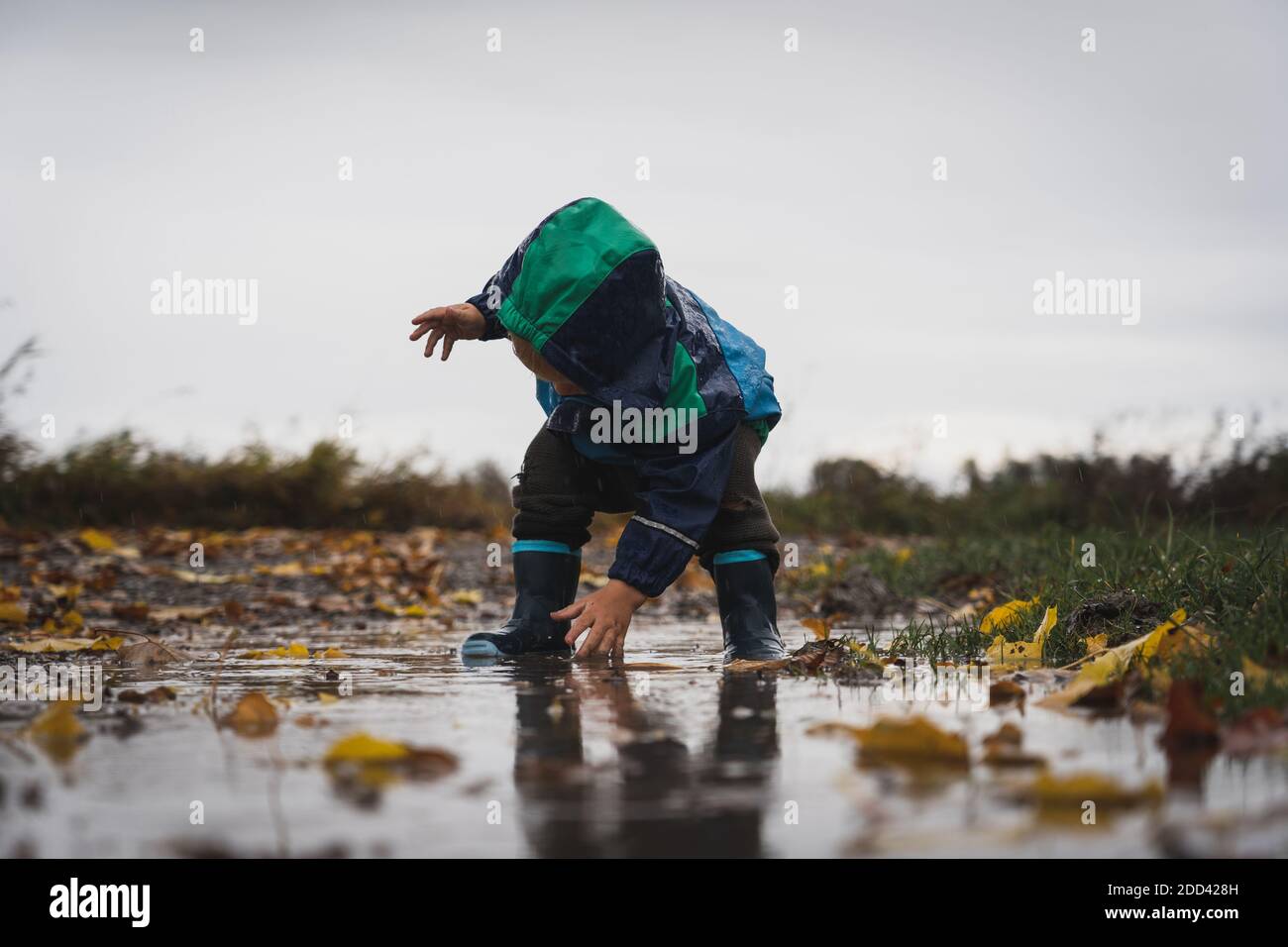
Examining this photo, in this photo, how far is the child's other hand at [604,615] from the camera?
9.57ft

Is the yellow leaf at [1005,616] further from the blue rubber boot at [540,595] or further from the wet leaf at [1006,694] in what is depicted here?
the blue rubber boot at [540,595]

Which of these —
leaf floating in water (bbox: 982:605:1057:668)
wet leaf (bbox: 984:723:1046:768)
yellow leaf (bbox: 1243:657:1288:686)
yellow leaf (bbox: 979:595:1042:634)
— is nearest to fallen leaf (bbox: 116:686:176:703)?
wet leaf (bbox: 984:723:1046:768)

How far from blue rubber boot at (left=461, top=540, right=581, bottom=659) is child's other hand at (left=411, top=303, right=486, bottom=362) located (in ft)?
2.14

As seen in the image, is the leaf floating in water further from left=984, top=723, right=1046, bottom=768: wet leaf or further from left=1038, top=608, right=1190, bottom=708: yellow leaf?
left=984, top=723, right=1046, bottom=768: wet leaf

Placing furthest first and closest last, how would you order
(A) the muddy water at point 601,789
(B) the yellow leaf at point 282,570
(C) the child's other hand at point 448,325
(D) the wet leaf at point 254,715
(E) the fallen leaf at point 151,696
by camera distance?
(B) the yellow leaf at point 282,570 → (C) the child's other hand at point 448,325 → (E) the fallen leaf at point 151,696 → (D) the wet leaf at point 254,715 → (A) the muddy water at point 601,789

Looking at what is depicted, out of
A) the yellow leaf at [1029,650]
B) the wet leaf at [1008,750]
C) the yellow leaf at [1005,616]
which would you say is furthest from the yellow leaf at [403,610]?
the wet leaf at [1008,750]

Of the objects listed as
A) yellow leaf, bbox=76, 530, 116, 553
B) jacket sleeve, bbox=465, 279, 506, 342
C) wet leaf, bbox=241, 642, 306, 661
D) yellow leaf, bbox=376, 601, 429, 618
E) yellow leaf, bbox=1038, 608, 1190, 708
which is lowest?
yellow leaf, bbox=376, 601, 429, 618

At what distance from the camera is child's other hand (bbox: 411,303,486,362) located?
3188 mm

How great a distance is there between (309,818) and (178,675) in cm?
162

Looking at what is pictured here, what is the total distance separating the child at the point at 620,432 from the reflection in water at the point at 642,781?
2.52ft

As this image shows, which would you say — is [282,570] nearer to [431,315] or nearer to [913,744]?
[431,315]
